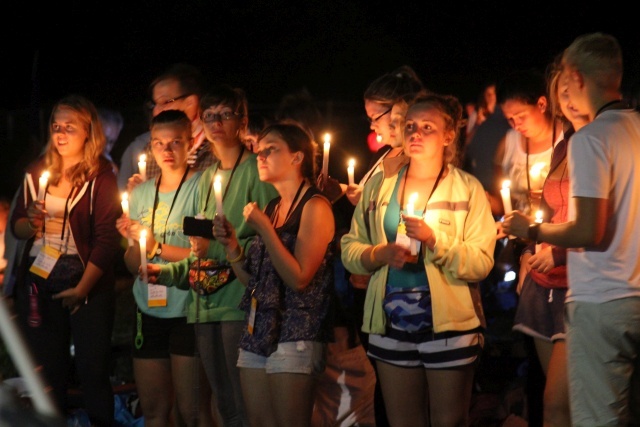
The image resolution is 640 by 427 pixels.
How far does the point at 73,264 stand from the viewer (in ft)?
19.9

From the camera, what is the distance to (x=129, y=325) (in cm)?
848

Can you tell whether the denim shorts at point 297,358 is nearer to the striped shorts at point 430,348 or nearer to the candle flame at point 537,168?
the striped shorts at point 430,348

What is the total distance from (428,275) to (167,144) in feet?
6.17

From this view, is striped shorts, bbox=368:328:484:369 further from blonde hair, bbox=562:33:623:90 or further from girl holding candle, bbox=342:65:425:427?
blonde hair, bbox=562:33:623:90

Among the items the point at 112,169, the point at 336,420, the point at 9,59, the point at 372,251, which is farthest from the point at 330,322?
the point at 9,59

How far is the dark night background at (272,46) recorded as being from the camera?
12.6m

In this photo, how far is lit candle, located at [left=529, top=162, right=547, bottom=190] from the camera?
209 inches

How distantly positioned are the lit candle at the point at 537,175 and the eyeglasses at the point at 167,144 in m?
2.05

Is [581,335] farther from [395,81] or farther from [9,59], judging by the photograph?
[9,59]

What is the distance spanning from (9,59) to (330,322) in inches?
374

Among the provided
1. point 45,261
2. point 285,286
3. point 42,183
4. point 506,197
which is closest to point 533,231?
point 506,197

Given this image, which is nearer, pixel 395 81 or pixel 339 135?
pixel 395 81

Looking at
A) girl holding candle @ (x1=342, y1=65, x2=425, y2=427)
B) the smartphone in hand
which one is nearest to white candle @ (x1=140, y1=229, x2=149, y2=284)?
the smartphone in hand

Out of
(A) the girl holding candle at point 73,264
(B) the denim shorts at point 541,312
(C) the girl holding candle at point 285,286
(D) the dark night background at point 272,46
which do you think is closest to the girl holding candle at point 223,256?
(C) the girl holding candle at point 285,286
